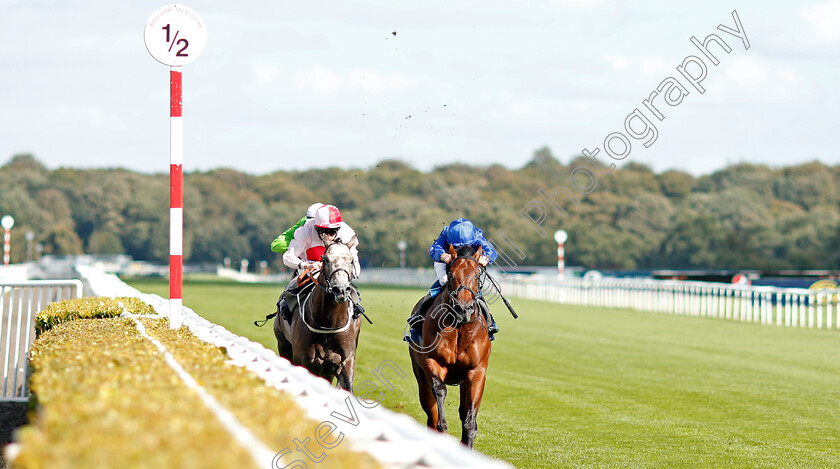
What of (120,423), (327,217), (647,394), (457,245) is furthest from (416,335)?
(120,423)

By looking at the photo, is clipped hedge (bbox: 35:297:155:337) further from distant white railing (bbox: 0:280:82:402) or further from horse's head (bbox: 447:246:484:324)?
horse's head (bbox: 447:246:484:324)

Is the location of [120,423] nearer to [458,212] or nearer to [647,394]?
[647,394]

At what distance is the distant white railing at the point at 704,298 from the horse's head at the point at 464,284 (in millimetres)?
13815

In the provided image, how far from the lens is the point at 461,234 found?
5793mm

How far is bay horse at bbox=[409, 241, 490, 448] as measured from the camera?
5.48 metres

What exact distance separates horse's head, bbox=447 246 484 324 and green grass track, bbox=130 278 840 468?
3.68 feet

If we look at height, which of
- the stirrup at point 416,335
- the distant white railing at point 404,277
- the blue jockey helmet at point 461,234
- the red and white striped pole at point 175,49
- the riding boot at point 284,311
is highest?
the red and white striped pole at point 175,49

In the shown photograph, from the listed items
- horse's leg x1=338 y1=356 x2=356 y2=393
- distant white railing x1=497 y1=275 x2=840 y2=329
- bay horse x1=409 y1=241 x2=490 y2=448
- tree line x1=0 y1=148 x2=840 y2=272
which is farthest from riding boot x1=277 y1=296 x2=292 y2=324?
tree line x1=0 y1=148 x2=840 y2=272

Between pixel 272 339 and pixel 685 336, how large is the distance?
7049mm

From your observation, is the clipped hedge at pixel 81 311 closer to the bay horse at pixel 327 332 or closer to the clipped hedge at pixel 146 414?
the bay horse at pixel 327 332

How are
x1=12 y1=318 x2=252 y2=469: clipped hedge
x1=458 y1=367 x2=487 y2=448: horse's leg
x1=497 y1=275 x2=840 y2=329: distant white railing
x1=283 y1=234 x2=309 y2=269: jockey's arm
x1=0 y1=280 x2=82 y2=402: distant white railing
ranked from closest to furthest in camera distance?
1. x1=12 y1=318 x2=252 y2=469: clipped hedge
2. x1=458 y1=367 x2=487 y2=448: horse's leg
3. x1=283 y1=234 x2=309 y2=269: jockey's arm
4. x1=0 y1=280 x2=82 y2=402: distant white railing
5. x1=497 y1=275 x2=840 y2=329: distant white railing

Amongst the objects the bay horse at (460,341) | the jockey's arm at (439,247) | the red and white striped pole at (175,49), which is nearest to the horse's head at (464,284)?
the bay horse at (460,341)

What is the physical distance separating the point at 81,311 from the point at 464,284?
265cm

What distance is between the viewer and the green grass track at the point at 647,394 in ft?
20.7
